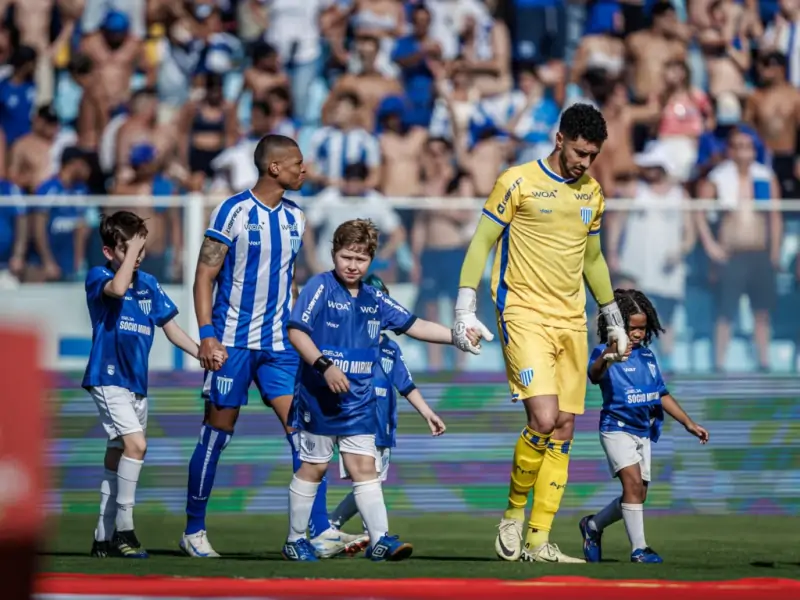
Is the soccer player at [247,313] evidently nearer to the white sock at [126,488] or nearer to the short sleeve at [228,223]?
the short sleeve at [228,223]

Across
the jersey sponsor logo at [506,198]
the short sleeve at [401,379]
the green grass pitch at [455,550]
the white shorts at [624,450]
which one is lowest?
the green grass pitch at [455,550]

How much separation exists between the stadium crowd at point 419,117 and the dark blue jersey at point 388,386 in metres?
2.18

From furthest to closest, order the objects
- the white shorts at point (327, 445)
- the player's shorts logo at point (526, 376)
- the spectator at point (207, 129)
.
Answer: the spectator at point (207, 129), the player's shorts logo at point (526, 376), the white shorts at point (327, 445)

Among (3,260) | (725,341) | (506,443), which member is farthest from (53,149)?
(725,341)

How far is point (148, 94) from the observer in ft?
50.3

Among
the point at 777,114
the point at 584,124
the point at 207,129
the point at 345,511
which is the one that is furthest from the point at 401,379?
the point at 777,114

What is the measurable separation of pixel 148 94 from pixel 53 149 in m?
1.16

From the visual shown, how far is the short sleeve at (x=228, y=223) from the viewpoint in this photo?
9.10 m

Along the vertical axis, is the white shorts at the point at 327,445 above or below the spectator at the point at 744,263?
below

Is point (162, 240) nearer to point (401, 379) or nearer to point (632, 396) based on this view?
point (401, 379)

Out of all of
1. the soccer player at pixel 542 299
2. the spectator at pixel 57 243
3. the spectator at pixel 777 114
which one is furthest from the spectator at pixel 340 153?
the soccer player at pixel 542 299

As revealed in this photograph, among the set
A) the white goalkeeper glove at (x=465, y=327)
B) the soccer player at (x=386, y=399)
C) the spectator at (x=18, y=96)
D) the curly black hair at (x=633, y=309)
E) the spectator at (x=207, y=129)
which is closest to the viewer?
the white goalkeeper glove at (x=465, y=327)

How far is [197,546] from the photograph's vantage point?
9016 millimetres

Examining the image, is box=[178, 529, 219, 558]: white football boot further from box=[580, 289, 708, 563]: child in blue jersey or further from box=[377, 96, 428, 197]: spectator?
box=[377, 96, 428, 197]: spectator
